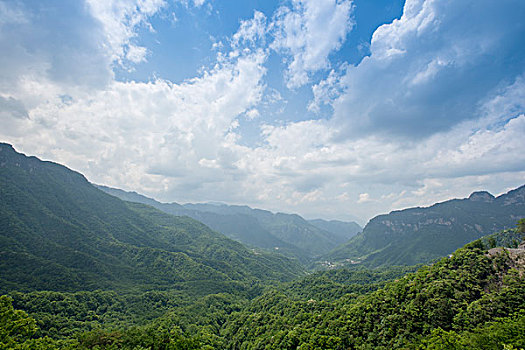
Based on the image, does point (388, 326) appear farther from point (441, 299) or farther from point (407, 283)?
point (407, 283)

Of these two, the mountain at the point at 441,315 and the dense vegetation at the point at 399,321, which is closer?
the mountain at the point at 441,315

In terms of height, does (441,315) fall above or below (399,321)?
above

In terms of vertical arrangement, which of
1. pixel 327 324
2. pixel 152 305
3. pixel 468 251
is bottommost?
pixel 152 305

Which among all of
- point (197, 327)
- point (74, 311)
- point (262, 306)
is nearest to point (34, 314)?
point (74, 311)

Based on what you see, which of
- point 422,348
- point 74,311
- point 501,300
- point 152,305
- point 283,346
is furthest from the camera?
point 152,305

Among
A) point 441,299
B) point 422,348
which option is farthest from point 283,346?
point 441,299

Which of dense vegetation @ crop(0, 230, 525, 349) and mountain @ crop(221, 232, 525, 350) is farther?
dense vegetation @ crop(0, 230, 525, 349)

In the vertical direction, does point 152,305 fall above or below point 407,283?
below

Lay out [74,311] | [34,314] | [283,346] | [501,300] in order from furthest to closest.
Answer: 1. [74,311]
2. [34,314]
3. [283,346]
4. [501,300]

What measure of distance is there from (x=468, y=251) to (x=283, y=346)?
7468 centimetres

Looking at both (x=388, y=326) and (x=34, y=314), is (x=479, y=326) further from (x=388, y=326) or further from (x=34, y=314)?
(x=34, y=314)

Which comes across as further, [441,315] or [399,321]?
[399,321]

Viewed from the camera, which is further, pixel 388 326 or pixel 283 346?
pixel 283 346

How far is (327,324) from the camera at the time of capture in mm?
89062
